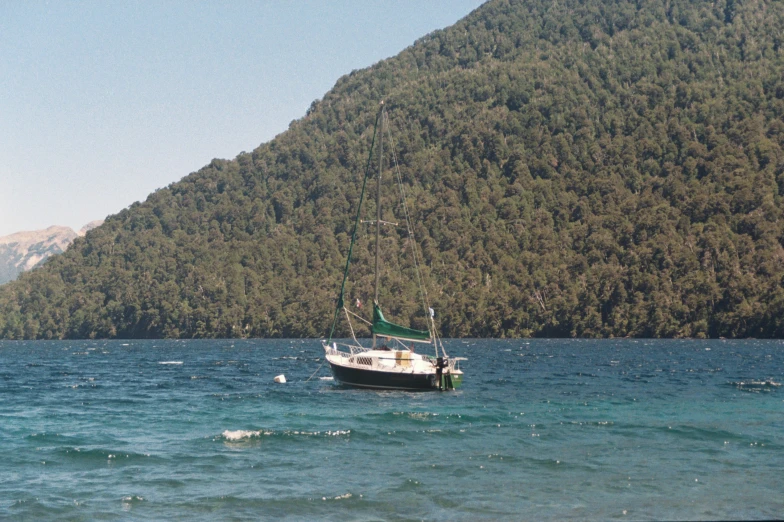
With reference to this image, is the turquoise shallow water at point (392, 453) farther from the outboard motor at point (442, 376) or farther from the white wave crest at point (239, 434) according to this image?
the outboard motor at point (442, 376)

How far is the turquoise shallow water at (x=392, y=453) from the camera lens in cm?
2608

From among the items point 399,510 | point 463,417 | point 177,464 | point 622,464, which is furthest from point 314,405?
point 399,510

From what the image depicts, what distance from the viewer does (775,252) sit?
198375mm

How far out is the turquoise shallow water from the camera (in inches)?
1027

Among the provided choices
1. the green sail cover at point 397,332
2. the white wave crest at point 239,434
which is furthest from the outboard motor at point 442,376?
the white wave crest at point 239,434

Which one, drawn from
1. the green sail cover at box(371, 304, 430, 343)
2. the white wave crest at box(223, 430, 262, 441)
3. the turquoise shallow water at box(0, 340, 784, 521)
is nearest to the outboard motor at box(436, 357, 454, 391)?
the turquoise shallow water at box(0, 340, 784, 521)

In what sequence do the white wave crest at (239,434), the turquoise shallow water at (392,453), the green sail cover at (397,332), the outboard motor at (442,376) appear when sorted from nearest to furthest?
the turquoise shallow water at (392,453)
the white wave crest at (239,434)
the outboard motor at (442,376)
the green sail cover at (397,332)

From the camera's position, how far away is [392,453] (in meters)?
35.1

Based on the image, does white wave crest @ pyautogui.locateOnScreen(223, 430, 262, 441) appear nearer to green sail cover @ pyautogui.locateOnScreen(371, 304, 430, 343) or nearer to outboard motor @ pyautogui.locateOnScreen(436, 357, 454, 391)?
outboard motor @ pyautogui.locateOnScreen(436, 357, 454, 391)

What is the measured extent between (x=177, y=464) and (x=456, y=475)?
993cm

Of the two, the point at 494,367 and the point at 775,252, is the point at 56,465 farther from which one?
the point at 775,252

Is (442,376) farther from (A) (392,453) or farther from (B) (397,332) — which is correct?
(A) (392,453)

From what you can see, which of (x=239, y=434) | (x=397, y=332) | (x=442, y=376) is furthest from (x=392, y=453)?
(x=397, y=332)

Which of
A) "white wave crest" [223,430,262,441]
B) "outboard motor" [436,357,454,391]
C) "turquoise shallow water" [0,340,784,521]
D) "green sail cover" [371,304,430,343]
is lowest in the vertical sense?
"turquoise shallow water" [0,340,784,521]
